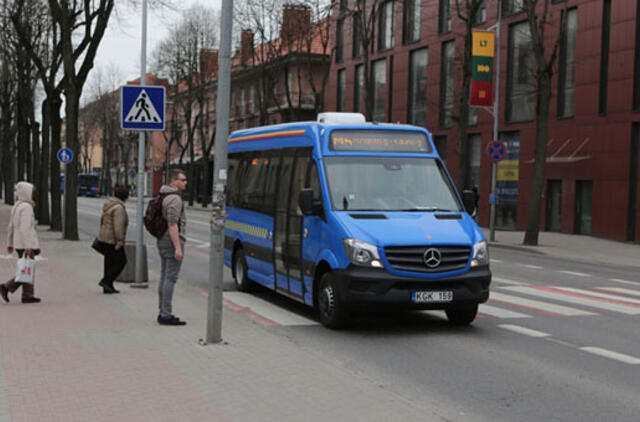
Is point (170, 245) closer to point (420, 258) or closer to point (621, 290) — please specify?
point (420, 258)

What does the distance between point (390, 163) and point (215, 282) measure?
3380 mm

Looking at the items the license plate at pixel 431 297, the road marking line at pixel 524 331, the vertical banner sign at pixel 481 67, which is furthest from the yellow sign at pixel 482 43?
the license plate at pixel 431 297

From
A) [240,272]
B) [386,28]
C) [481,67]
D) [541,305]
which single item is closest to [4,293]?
[240,272]

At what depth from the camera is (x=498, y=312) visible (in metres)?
11.5

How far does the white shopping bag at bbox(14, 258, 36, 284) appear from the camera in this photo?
36.1 ft

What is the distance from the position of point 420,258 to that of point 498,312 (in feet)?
8.62

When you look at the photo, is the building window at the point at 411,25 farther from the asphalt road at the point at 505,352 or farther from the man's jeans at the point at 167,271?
the man's jeans at the point at 167,271

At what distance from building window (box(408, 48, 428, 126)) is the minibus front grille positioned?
110 feet

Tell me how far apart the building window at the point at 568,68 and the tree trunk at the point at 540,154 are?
705 cm

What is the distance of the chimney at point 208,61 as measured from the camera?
5739 cm

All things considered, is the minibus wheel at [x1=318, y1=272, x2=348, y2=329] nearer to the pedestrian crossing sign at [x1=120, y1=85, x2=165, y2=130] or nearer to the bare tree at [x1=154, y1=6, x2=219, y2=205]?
the pedestrian crossing sign at [x1=120, y1=85, x2=165, y2=130]

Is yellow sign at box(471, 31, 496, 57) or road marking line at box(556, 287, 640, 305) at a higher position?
yellow sign at box(471, 31, 496, 57)

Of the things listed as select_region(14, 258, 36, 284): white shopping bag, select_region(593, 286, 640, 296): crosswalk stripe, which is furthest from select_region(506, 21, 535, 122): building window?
select_region(14, 258, 36, 284): white shopping bag

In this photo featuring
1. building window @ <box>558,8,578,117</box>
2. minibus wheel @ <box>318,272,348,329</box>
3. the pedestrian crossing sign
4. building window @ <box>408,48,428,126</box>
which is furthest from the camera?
building window @ <box>408,48,428,126</box>
